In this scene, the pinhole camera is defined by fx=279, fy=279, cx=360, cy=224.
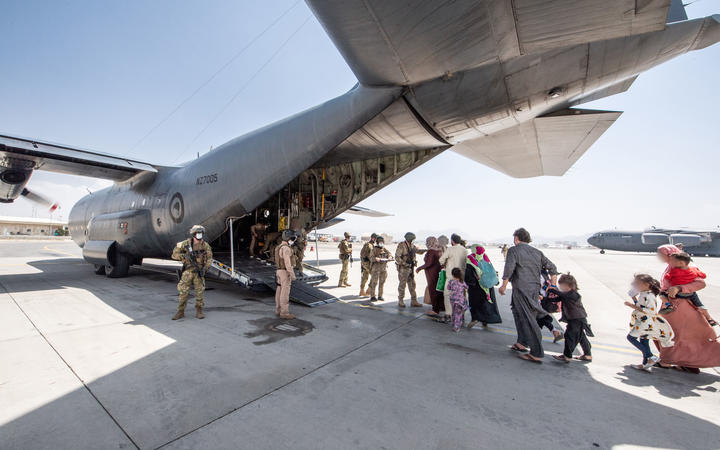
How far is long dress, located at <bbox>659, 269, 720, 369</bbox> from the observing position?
3.49 m

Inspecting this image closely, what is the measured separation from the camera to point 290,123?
21.7 feet

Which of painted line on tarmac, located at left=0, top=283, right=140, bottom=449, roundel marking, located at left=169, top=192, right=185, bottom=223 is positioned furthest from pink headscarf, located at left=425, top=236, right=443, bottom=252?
roundel marking, located at left=169, top=192, right=185, bottom=223

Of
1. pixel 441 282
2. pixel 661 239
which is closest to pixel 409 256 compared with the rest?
pixel 441 282

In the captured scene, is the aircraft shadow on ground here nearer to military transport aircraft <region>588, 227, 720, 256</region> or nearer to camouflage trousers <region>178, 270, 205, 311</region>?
camouflage trousers <region>178, 270, 205, 311</region>

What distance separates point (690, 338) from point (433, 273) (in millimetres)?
3787

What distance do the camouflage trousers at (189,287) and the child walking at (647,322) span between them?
6.92 meters

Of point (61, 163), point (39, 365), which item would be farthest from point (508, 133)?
point (61, 163)

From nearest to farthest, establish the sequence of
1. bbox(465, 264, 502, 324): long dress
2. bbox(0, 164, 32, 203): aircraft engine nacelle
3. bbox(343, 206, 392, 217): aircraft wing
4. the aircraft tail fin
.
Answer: the aircraft tail fin, bbox(465, 264, 502, 324): long dress, bbox(0, 164, 32, 203): aircraft engine nacelle, bbox(343, 206, 392, 217): aircraft wing

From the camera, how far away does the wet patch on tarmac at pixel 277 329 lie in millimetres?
4504

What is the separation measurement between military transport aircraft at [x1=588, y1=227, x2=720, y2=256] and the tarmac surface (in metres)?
38.8

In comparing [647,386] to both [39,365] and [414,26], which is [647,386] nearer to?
[414,26]

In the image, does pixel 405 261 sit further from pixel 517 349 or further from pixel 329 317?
pixel 517 349

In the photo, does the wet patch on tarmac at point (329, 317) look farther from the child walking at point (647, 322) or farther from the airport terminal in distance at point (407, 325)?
the child walking at point (647, 322)

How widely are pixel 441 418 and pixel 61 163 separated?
11976 mm
